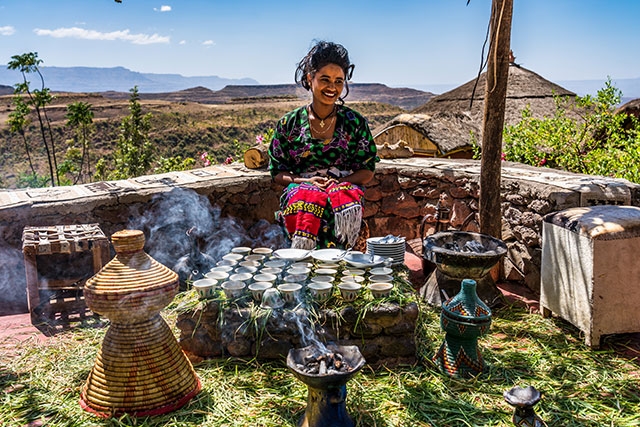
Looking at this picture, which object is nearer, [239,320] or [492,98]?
[239,320]

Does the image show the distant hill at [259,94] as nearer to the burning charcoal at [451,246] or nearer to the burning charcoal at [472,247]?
the burning charcoal at [451,246]

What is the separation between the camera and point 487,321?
9.66 ft

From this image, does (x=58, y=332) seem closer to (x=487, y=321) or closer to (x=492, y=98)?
(x=487, y=321)

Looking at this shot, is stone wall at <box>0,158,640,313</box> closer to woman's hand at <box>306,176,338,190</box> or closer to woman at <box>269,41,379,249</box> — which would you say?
woman at <box>269,41,379,249</box>

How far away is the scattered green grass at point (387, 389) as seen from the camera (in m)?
2.55

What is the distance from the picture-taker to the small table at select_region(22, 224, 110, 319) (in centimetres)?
354

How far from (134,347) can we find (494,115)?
10.7 feet

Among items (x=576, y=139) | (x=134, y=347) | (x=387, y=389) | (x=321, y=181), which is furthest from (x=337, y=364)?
(x=576, y=139)

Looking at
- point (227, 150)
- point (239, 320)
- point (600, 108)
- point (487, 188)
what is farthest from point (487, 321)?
point (227, 150)

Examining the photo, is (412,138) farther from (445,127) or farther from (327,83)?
(327,83)

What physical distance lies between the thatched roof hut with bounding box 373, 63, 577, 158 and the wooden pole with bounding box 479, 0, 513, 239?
4258 millimetres

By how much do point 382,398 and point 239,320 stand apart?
92cm

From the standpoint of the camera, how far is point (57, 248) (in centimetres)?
356

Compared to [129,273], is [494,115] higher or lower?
higher
